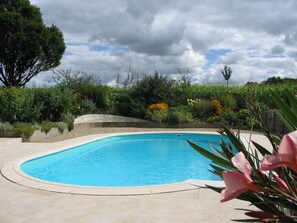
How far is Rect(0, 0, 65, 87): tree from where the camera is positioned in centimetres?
2081

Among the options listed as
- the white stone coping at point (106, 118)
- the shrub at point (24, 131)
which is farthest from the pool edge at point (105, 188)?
the white stone coping at point (106, 118)

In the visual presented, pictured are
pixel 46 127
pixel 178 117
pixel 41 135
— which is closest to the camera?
pixel 41 135

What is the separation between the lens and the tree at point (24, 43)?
20.8m

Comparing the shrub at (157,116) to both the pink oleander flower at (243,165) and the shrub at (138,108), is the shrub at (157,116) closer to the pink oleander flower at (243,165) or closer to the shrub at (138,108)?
the shrub at (138,108)

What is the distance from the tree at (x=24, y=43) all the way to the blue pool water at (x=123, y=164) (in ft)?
36.5

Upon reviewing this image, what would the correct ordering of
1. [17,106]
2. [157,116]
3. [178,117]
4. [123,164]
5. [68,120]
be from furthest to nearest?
[157,116], [178,117], [68,120], [17,106], [123,164]

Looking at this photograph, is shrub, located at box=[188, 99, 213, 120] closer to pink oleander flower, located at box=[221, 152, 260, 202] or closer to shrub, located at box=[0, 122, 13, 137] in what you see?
shrub, located at box=[0, 122, 13, 137]

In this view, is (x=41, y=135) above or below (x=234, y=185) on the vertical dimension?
below

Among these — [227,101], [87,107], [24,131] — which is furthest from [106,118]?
[24,131]

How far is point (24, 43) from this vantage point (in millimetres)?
21125

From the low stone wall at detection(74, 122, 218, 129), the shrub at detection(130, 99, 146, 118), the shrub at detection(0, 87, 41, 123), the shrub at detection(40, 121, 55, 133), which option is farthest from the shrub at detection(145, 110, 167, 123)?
the shrub at detection(0, 87, 41, 123)

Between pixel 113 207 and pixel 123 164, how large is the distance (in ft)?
Result: 17.0

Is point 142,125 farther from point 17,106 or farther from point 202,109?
point 17,106

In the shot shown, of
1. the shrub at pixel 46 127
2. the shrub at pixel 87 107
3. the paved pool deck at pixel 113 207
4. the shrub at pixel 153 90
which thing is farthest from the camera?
the shrub at pixel 153 90
